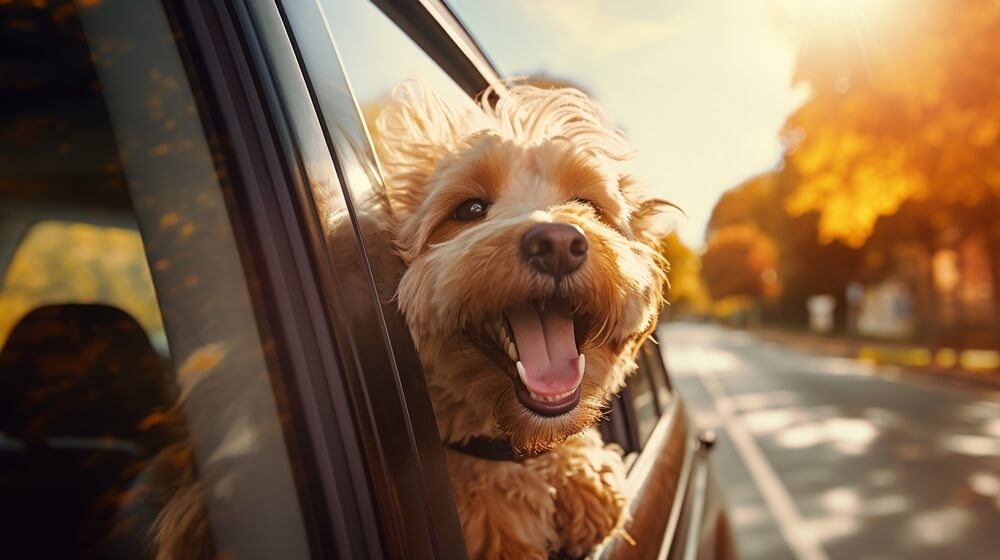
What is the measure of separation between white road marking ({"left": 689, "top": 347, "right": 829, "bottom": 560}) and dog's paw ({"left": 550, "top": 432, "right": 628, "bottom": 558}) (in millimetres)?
4647

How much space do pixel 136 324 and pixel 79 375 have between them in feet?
0.33

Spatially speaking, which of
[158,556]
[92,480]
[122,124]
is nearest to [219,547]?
[158,556]

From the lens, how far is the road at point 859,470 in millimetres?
6375

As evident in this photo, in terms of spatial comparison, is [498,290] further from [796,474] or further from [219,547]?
[796,474]

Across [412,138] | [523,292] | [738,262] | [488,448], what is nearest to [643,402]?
[488,448]

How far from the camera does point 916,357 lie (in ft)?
91.0

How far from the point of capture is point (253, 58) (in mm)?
1168

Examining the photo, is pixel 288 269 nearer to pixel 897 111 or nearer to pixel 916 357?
pixel 897 111

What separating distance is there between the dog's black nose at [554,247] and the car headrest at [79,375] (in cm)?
73

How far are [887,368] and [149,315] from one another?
85.8 ft

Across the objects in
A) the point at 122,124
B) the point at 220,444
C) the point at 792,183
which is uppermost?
the point at 792,183

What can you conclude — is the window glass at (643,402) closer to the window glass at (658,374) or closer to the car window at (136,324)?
the window glass at (658,374)

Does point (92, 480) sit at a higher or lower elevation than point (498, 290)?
lower

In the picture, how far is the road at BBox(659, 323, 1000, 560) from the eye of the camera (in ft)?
20.9
